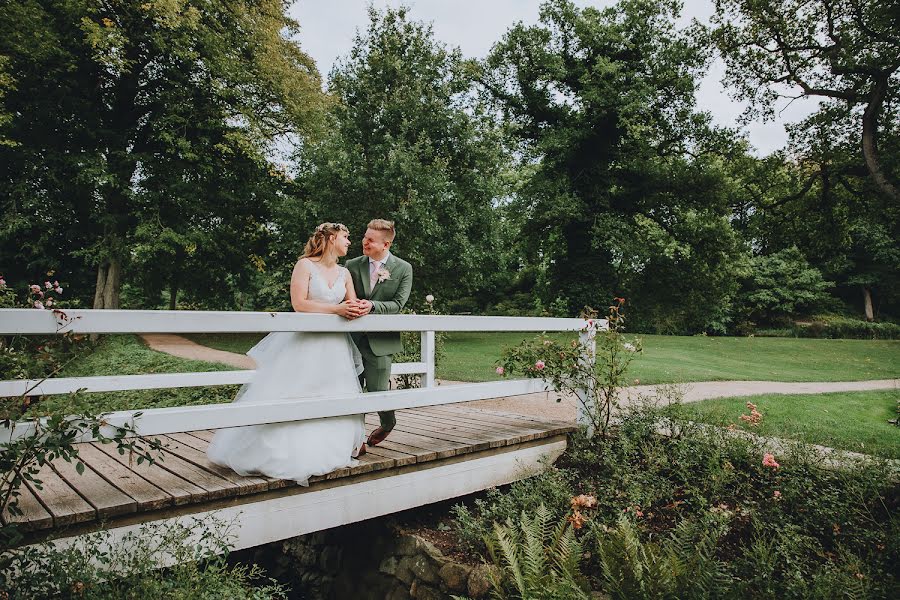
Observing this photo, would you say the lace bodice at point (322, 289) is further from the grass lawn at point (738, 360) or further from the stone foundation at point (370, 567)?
the grass lawn at point (738, 360)

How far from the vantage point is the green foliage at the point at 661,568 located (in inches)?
118

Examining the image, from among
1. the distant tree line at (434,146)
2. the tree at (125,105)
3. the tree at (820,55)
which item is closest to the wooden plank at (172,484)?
the distant tree line at (434,146)

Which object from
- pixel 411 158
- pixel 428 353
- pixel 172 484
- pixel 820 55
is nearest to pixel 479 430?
pixel 428 353

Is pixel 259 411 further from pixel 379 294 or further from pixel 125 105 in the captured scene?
pixel 125 105

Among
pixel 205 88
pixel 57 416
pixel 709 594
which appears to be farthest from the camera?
pixel 205 88

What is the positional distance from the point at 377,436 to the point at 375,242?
156 centimetres

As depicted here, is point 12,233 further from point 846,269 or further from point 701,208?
point 846,269

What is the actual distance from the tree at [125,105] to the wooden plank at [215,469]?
14571mm

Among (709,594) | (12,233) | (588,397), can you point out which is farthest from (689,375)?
(12,233)

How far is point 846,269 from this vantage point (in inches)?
1454

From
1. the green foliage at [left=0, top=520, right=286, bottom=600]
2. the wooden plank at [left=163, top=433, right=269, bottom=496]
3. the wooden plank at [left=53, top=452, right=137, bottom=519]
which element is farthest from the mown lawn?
the wooden plank at [left=53, top=452, right=137, bottom=519]

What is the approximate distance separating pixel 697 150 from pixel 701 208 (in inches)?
106

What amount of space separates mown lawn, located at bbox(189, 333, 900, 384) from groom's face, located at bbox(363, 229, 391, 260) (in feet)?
16.7

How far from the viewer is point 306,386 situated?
364 centimetres
